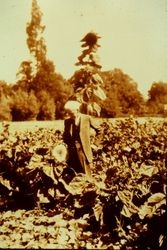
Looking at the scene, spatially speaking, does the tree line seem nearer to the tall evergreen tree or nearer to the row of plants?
the tall evergreen tree

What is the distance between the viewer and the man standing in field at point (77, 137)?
7064 mm

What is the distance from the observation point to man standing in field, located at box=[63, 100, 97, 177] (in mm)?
7064

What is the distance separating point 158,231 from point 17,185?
3.08 meters

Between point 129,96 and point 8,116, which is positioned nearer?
point 8,116

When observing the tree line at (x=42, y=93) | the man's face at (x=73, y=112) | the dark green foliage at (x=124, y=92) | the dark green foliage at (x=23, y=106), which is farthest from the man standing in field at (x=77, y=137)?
the dark green foliage at (x=124, y=92)

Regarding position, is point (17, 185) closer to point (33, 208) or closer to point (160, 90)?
point (33, 208)

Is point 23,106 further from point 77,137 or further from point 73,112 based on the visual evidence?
point 73,112

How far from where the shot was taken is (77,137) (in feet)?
23.6

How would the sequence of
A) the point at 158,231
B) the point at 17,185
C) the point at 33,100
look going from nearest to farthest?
1. the point at 158,231
2. the point at 17,185
3. the point at 33,100

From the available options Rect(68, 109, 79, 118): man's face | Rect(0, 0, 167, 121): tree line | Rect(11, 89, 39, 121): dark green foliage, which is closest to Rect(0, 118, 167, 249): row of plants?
Rect(68, 109, 79, 118): man's face

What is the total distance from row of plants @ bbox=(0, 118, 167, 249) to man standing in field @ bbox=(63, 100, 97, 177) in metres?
0.18

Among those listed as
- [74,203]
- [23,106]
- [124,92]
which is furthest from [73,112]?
[124,92]

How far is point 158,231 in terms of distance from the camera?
4531mm

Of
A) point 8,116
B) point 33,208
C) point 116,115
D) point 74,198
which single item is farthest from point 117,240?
point 8,116
